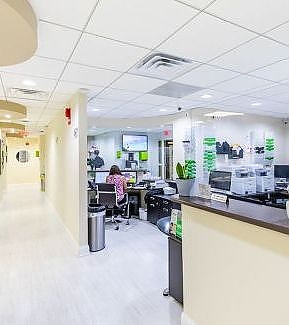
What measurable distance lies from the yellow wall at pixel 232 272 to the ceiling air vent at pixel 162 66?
5.11 ft

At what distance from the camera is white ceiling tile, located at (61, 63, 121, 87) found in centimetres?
290

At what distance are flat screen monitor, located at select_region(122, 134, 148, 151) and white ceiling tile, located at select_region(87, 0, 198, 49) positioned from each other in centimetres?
814

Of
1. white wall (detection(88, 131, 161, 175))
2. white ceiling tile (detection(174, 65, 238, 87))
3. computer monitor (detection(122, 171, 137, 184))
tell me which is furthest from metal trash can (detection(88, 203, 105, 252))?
white wall (detection(88, 131, 161, 175))

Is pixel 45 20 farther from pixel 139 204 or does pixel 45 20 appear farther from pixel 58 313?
pixel 139 204

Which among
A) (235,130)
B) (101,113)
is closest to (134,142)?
(101,113)

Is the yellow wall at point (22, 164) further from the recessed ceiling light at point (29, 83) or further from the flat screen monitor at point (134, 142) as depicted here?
the recessed ceiling light at point (29, 83)

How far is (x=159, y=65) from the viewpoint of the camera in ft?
9.36

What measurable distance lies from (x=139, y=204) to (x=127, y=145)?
4271mm

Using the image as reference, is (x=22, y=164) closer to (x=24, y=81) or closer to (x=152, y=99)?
(x=152, y=99)

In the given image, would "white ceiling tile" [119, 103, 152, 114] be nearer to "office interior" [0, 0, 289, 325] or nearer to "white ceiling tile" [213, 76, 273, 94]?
"office interior" [0, 0, 289, 325]

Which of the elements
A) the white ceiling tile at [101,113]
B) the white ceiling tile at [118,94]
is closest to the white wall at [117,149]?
the white ceiling tile at [101,113]

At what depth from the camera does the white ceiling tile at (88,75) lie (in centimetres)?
290

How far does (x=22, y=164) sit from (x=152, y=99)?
1267 centimetres

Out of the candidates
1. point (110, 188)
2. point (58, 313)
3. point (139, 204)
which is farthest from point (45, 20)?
point (139, 204)
